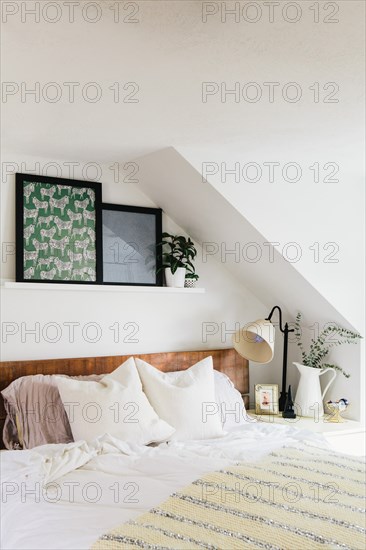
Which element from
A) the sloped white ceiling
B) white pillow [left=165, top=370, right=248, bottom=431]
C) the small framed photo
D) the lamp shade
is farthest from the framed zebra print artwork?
the small framed photo

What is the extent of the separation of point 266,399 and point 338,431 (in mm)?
582

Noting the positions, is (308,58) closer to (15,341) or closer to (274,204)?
(274,204)

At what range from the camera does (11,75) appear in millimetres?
2467

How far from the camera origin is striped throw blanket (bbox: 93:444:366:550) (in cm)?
200

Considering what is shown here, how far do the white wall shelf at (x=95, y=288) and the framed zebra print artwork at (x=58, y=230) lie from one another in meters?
0.05

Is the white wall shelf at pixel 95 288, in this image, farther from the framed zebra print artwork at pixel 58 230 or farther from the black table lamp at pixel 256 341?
the black table lamp at pixel 256 341

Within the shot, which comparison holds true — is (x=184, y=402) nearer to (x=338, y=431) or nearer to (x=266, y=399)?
(x=266, y=399)

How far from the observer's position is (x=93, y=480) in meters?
2.72

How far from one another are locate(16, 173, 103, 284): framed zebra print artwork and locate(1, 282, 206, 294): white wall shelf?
55mm

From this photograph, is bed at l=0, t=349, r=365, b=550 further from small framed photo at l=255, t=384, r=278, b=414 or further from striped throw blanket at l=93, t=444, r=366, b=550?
small framed photo at l=255, t=384, r=278, b=414

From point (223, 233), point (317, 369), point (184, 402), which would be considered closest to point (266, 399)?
point (317, 369)

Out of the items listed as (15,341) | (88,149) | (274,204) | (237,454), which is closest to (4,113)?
(88,149)

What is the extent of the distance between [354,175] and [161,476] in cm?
258

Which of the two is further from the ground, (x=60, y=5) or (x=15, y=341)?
(x=60, y=5)
